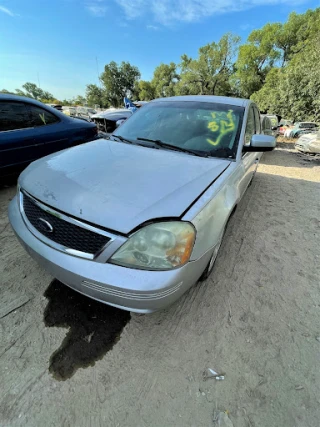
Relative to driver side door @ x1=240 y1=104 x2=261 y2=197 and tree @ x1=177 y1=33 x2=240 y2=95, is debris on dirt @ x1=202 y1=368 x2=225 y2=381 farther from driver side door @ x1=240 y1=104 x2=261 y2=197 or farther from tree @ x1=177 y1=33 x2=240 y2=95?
tree @ x1=177 y1=33 x2=240 y2=95

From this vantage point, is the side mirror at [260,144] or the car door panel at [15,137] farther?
the car door panel at [15,137]

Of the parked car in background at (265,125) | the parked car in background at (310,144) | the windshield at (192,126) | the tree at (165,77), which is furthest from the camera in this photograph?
the tree at (165,77)

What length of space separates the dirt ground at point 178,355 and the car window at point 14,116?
192 centimetres

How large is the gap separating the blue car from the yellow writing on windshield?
8.85 feet

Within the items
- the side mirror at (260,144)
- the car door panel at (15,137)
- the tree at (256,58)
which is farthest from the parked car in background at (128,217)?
the tree at (256,58)

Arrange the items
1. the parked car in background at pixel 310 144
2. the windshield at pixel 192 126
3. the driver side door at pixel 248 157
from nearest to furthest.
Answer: the windshield at pixel 192 126
the driver side door at pixel 248 157
the parked car in background at pixel 310 144

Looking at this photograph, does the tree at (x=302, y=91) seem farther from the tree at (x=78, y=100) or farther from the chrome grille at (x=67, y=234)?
the tree at (x=78, y=100)

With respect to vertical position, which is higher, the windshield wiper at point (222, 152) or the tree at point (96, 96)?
the tree at point (96, 96)

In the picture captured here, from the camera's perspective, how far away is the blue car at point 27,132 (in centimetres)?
318

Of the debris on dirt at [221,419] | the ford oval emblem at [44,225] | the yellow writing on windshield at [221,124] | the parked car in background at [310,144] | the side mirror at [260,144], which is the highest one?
the yellow writing on windshield at [221,124]

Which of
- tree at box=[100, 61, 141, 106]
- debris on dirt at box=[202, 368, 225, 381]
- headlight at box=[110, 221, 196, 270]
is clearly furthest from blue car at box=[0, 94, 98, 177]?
tree at box=[100, 61, 141, 106]

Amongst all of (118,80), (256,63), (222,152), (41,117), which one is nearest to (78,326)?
(222,152)

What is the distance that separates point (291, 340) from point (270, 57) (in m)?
41.1

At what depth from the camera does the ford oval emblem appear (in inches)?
55.5
